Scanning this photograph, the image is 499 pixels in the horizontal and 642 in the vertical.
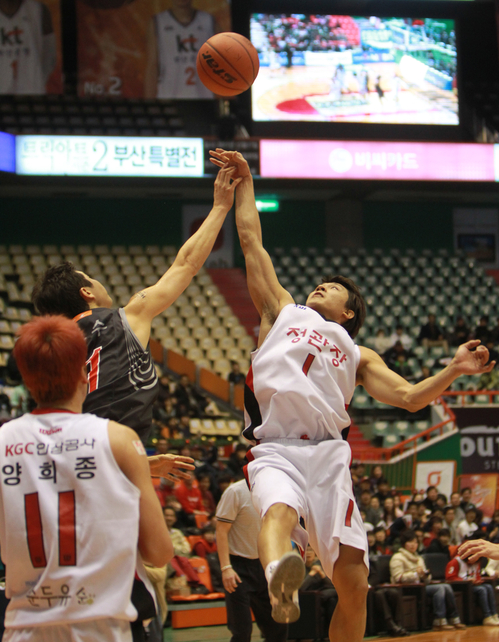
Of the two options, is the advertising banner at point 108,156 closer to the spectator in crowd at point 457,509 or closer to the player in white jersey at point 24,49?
the player in white jersey at point 24,49

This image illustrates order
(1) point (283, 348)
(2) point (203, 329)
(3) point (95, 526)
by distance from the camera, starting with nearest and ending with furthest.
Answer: (3) point (95, 526) → (1) point (283, 348) → (2) point (203, 329)

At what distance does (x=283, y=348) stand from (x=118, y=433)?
1.66 meters

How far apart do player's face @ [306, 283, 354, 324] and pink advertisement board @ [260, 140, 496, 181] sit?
12.8m

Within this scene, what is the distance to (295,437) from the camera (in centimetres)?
355

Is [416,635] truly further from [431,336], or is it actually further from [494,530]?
[431,336]

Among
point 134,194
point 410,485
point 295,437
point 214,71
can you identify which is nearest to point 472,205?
point 134,194

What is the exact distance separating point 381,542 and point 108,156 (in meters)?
10.4

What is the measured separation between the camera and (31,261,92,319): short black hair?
3.16 m

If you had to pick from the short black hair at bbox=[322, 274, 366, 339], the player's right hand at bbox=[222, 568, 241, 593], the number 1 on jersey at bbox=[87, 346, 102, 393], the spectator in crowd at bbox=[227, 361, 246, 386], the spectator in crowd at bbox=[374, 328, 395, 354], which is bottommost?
the spectator in crowd at bbox=[227, 361, 246, 386]

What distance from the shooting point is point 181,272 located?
3.73 meters

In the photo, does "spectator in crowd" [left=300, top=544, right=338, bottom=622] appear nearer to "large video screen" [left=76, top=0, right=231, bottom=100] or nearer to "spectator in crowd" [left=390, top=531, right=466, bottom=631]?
"spectator in crowd" [left=390, top=531, right=466, bottom=631]

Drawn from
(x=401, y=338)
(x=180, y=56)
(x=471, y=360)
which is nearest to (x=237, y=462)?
(x=401, y=338)

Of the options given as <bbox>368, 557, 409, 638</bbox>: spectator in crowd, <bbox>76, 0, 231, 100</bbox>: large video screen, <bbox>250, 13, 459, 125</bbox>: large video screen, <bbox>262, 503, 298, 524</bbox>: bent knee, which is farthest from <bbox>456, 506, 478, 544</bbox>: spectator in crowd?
<bbox>250, 13, 459, 125</bbox>: large video screen

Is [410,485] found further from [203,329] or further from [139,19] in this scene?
[139,19]
